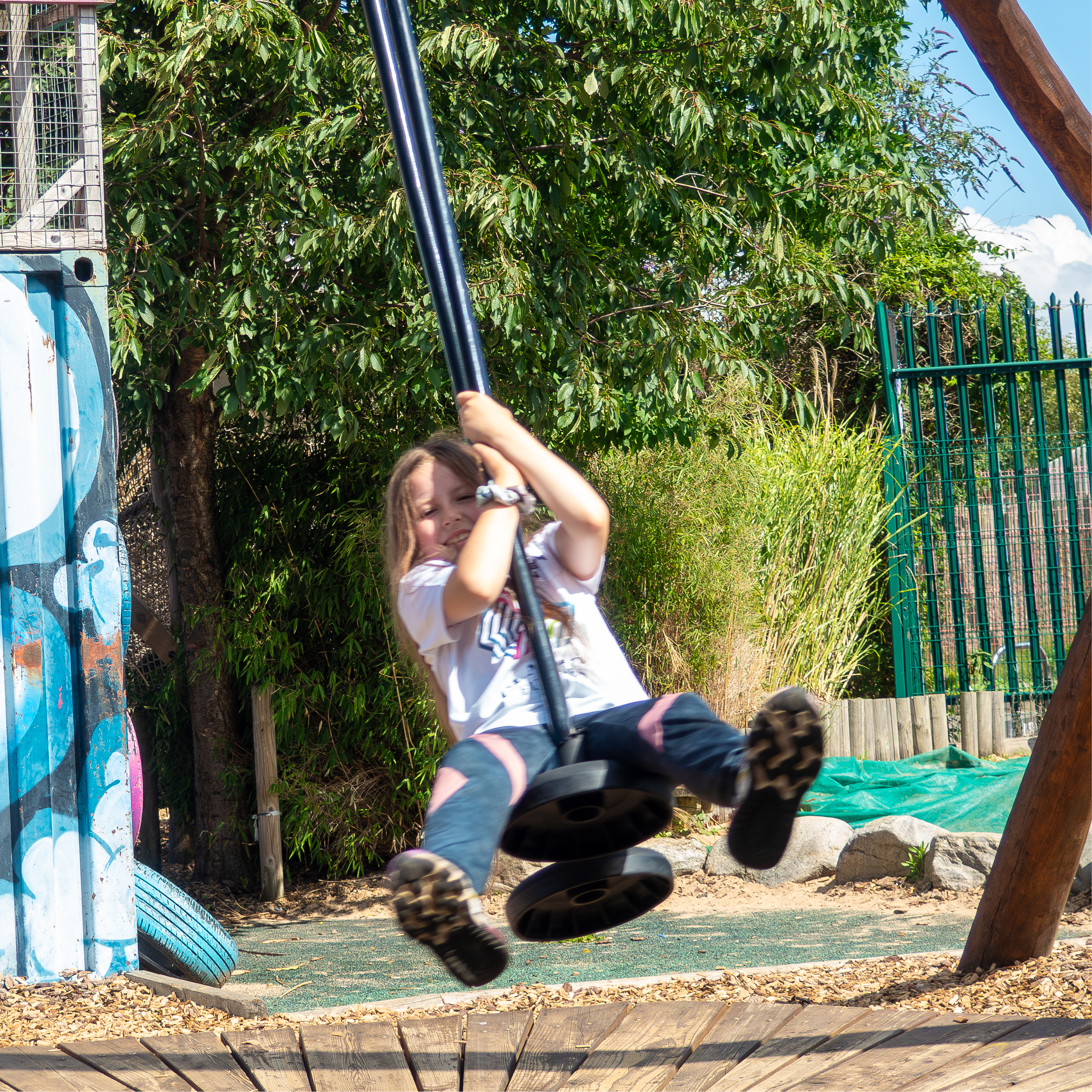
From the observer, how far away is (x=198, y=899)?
6648 mm

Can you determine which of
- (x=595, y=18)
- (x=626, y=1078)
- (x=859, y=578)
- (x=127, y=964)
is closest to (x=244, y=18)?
(x=595, y=18)

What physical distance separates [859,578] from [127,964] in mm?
5533

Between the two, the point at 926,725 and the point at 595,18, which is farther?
the point at 926,725

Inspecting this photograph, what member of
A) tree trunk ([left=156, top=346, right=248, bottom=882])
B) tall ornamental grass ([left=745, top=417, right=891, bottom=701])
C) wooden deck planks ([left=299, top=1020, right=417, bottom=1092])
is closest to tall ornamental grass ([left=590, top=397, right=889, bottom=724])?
tall ornamental grass ([left=745, top=417, right=891, bottom=701])

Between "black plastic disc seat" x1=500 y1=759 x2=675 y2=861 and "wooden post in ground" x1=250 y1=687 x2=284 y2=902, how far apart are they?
15.1 ft

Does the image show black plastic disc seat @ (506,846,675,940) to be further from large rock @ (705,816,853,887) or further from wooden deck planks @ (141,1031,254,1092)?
large rock @ (705,816,853,887)

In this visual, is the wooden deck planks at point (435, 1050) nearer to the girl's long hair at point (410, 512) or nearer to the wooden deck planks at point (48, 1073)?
the wooden deck planks at point (48, 1073)

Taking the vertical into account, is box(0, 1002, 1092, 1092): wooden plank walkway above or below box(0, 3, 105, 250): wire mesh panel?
below

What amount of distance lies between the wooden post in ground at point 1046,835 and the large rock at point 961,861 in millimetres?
1754

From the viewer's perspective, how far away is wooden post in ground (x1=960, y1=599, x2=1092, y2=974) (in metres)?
3.42

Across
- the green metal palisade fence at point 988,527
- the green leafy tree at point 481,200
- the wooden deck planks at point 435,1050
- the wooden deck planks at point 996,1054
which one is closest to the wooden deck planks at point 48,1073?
the wooden deck planks at point 435,1050

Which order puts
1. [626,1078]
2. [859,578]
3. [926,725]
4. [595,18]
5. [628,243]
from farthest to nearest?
[859,578]
[926,725]
[628,243]
[595,18]
[626,1078]

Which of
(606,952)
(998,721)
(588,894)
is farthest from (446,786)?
(998,721)

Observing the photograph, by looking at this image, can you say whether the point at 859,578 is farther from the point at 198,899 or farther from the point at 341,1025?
the point at 341,1025
